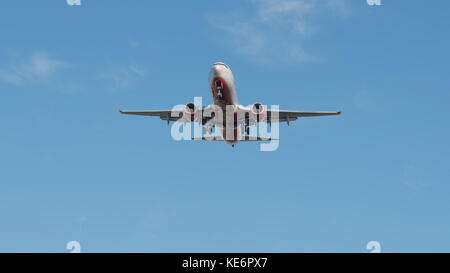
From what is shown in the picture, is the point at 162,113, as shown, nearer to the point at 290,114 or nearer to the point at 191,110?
the point at 191,110

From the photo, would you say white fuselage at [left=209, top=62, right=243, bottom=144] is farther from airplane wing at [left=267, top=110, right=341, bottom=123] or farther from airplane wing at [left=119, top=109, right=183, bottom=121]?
airplane wing at [left=119, top=109, right=183, bottom=121]

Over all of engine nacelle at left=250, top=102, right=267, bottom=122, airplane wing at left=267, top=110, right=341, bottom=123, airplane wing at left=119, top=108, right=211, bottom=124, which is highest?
airplane wing at left=119, top=108, right=211, bottom=124

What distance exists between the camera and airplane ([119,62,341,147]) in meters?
75.0

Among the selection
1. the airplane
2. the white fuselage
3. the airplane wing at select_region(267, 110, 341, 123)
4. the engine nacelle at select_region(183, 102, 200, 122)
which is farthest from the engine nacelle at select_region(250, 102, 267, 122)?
the engine nacelle at select_region(183, 102, 200, 122)

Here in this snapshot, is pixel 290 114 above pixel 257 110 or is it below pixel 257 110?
above

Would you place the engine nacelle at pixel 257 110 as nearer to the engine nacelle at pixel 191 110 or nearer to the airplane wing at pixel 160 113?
the engine nacelle at pixel 191 110

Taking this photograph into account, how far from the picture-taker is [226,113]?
78438 mm

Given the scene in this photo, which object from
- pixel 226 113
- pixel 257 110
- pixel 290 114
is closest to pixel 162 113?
pixel 226 113

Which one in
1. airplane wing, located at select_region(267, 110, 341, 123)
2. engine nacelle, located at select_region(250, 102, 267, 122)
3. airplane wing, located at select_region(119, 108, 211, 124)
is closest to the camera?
engine nacelle, located at select_region(250, 102, 267, 122)

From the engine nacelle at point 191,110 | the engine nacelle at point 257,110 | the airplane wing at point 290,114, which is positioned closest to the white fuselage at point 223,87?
the engine nacelle at point 257,110

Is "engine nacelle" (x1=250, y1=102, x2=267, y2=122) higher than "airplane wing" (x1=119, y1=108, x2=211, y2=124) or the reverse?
the reverse
